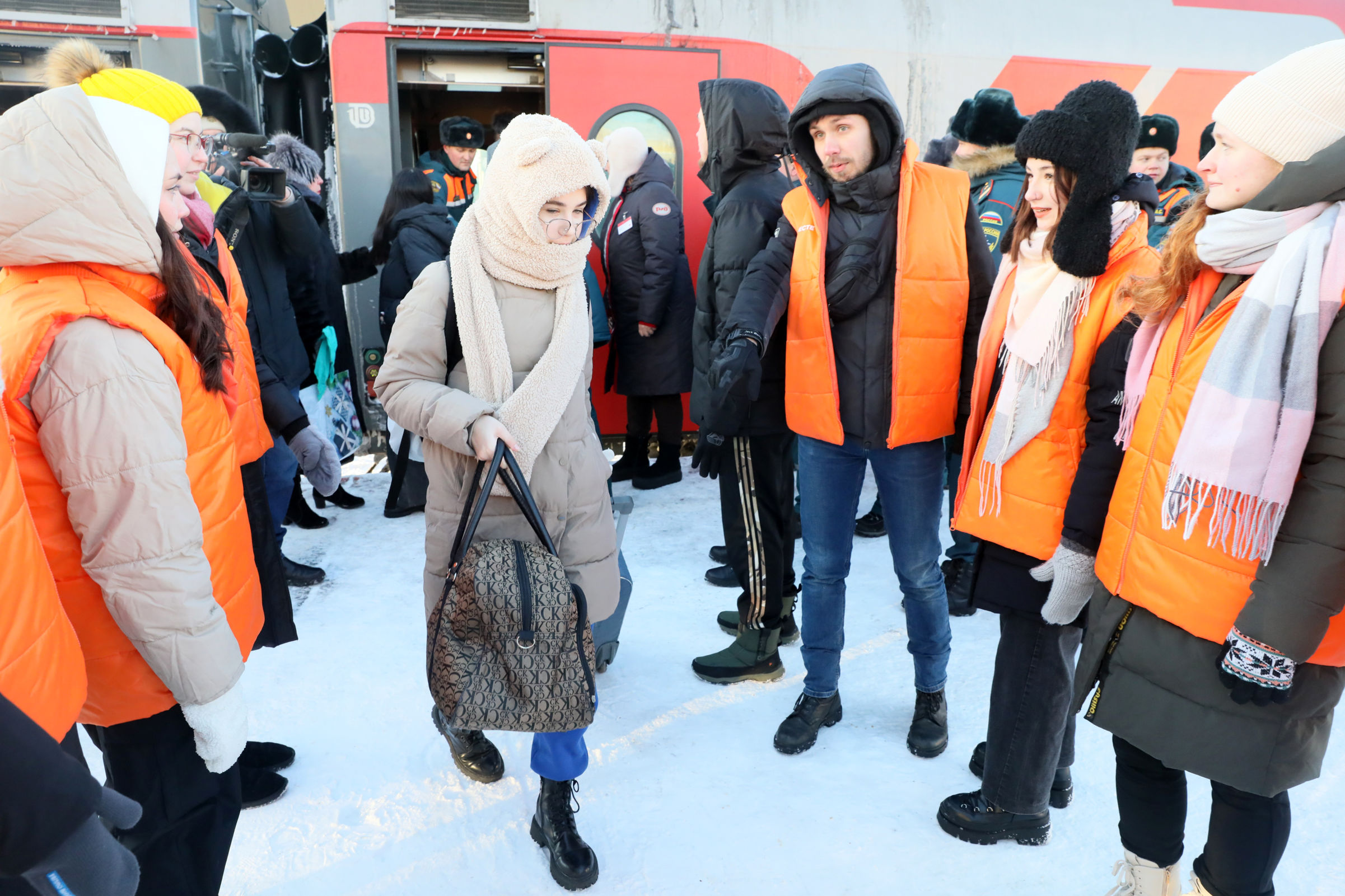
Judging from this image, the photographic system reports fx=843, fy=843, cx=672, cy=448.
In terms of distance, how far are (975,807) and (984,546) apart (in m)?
0.73

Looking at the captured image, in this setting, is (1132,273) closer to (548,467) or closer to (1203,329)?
(1203,329)

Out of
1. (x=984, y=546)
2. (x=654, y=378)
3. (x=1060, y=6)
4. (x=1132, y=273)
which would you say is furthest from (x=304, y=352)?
(x=1060, y=6)

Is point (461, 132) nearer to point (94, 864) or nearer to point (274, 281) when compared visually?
point (274, 281)

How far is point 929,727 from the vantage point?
2605 mm

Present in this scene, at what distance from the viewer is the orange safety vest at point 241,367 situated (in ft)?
7.29

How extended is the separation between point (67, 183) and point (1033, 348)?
1.86 metres

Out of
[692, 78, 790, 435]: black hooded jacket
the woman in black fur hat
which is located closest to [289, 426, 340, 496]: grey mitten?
[692, 78, 790, 435]: black hooded jacket

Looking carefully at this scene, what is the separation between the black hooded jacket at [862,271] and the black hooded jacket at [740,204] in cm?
38

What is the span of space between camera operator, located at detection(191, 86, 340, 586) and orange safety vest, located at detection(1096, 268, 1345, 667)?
7.70ft

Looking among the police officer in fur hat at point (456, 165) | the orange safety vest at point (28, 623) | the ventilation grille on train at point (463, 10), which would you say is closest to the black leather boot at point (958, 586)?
the orange safety vest at point (28, 623)

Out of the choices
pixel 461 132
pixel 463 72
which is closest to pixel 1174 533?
pixel 461 132

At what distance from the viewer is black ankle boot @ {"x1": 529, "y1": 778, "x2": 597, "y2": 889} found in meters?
2.05

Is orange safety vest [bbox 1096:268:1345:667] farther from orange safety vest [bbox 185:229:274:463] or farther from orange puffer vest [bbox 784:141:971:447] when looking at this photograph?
orange safety vest [bbox 185:229:274:463]

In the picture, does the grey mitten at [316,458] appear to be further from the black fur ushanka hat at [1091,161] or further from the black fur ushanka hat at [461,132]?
the black fur ushanka hat at [461,132]
